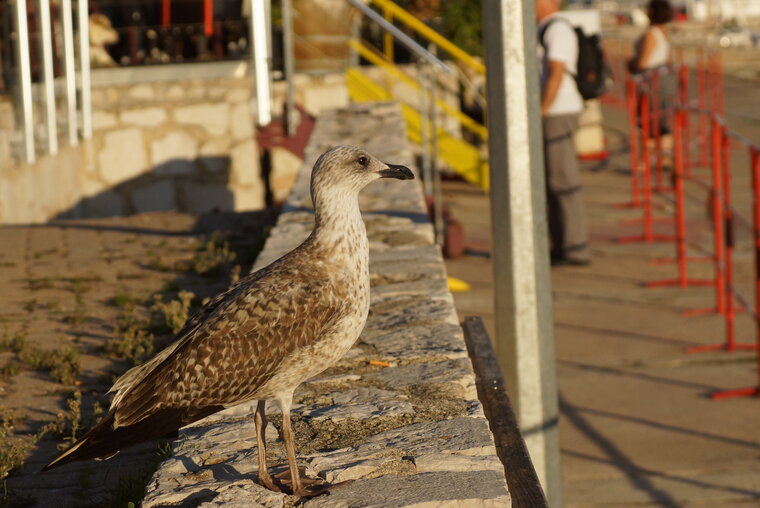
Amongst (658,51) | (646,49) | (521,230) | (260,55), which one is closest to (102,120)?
(260,55)

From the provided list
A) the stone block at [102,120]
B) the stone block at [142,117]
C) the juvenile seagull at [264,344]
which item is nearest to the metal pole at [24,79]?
the stone block at [102,120]

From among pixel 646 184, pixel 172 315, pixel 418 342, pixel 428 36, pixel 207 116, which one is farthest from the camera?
pixel 428 36

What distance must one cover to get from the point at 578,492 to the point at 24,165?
584 centimetres

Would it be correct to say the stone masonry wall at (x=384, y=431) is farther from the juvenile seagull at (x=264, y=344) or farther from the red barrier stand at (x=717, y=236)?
the red barrier stand at (x=717, y=236)

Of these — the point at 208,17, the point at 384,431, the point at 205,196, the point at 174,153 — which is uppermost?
the point at 208,17

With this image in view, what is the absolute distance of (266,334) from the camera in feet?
11.8

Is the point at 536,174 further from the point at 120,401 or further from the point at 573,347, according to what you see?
the point at 573,347

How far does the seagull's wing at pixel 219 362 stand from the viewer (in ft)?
11.6

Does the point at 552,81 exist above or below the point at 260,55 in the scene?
below

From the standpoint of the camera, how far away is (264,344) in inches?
141

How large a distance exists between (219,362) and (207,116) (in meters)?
9.30

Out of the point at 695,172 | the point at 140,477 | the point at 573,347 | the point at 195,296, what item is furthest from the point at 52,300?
the point at 695,172

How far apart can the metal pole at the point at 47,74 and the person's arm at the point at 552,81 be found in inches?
169

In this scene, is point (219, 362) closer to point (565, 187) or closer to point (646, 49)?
point (565, 187)
